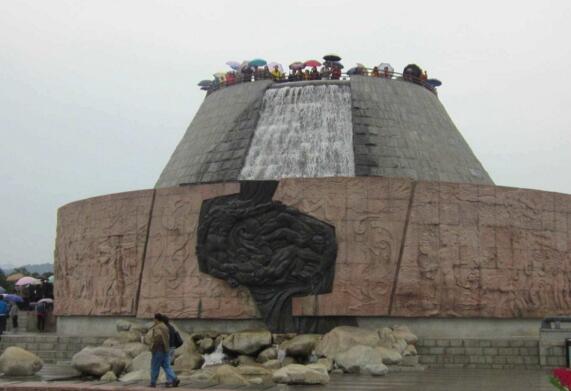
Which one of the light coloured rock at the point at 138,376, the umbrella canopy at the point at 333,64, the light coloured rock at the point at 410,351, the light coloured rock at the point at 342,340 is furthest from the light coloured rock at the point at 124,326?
the umbrella canopy at the point at 333,64

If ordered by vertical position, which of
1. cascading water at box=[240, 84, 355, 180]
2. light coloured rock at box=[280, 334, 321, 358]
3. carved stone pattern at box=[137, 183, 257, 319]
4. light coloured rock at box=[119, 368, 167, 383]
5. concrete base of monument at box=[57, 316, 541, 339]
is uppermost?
cascading water at box=[240, 84, 355, 180]

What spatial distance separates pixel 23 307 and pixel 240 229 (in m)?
13.6

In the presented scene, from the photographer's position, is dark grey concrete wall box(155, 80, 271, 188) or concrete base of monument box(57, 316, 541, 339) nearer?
concrete base of monument box(57, 316, 541, 339)

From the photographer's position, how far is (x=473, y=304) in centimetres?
1541

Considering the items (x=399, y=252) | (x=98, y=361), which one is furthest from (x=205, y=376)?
(x=399, y=252)

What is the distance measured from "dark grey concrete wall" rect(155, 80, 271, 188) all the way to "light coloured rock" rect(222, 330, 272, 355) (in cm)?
912

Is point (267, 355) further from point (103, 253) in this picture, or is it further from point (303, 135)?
point (303, 135)

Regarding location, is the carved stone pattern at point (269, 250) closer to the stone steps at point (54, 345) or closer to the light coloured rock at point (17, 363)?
the stone steps at point (54, 345)

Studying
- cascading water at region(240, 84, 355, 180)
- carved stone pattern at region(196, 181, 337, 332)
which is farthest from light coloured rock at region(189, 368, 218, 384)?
cascading water at region(240, 84, 355, 180)

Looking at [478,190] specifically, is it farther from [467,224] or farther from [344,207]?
[344,207]

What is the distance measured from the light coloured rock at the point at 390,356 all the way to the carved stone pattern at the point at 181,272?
2.76 metres

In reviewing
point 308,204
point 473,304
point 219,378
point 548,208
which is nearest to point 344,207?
point 308,204

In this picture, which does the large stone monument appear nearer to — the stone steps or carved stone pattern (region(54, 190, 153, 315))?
carved stone pattern (region(54, 190, 153, 315))

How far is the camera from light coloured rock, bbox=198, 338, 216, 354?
1452 centimetres
